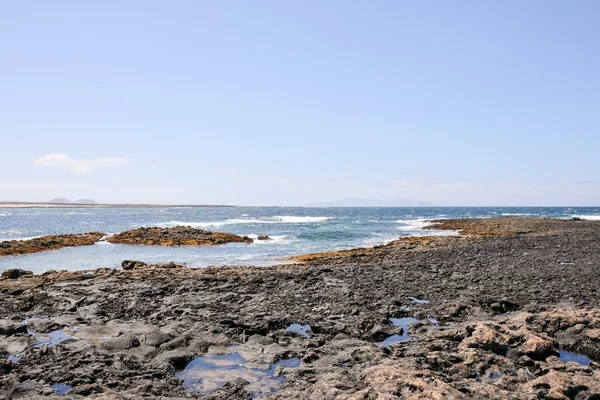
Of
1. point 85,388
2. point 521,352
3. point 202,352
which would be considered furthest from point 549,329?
point 85,388

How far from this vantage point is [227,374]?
8.91 metres

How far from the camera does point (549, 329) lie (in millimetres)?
10633

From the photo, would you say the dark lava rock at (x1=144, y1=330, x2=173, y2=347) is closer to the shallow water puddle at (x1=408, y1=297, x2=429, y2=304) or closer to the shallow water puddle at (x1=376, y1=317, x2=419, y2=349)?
the shallow water puddle at (x1=376, y1=317, x2=419, y2=349)

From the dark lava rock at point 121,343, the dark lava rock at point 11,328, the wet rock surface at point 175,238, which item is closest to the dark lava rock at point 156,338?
the dark lava rock at point 121,343

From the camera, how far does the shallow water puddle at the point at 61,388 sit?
7843 millimetres

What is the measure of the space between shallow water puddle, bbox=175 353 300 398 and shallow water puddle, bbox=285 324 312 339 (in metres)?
1.96

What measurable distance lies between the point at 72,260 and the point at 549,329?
1237 inches

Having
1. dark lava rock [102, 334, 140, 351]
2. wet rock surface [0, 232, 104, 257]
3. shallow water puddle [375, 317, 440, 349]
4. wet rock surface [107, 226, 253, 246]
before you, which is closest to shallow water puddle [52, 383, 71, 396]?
dark lava rock [102, 334, 140, 351]

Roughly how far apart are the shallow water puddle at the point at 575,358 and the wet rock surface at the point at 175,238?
37.2 metres

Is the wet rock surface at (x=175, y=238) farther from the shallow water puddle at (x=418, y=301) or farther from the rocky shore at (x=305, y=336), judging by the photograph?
the shallow water puddle at (x=418, y=301)

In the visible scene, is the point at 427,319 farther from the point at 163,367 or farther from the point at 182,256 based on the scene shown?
the point at 182,256

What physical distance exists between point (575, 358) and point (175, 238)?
138ft

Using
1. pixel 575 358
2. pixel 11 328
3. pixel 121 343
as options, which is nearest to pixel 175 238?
pixel 11 328

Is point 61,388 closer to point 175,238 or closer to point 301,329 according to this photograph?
point 301,329
